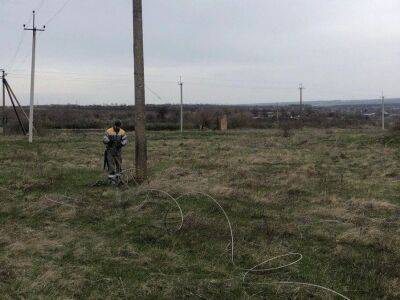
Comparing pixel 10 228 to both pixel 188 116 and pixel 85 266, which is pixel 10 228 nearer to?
pixel 85 266

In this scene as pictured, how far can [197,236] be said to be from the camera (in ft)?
23.5

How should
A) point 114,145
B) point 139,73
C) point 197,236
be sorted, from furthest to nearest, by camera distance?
point 114,145 → point 139,73 → point 197,236

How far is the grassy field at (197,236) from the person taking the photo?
17.3 feet

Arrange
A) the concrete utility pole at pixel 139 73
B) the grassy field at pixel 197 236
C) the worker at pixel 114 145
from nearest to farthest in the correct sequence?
the grassy field at pixel 197 236
the concrete utility pole at pixel 139 73
the worker at pixel 114 145

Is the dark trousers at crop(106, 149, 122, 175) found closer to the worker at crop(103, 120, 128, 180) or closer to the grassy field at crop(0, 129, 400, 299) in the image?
the worker at crop(103, 120, 128, 180)

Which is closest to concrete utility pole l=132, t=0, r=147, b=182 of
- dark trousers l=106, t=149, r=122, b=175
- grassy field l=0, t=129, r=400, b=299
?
dark trousers l=106, t=149, r=122, b=175

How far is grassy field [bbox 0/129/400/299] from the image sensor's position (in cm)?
529

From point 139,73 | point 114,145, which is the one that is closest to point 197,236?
point 114,145

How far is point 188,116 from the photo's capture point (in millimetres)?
58531

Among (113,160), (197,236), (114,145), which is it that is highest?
(114,145)

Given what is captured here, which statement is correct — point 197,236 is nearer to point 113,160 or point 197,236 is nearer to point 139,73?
point 113,160

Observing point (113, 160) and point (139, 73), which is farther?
point (113, 160)

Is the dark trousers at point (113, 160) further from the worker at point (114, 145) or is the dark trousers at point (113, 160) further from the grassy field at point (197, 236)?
the grassy field at point (197, 236)

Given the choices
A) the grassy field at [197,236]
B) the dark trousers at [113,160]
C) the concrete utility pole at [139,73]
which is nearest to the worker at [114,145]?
the dark trousers at [113,160]
